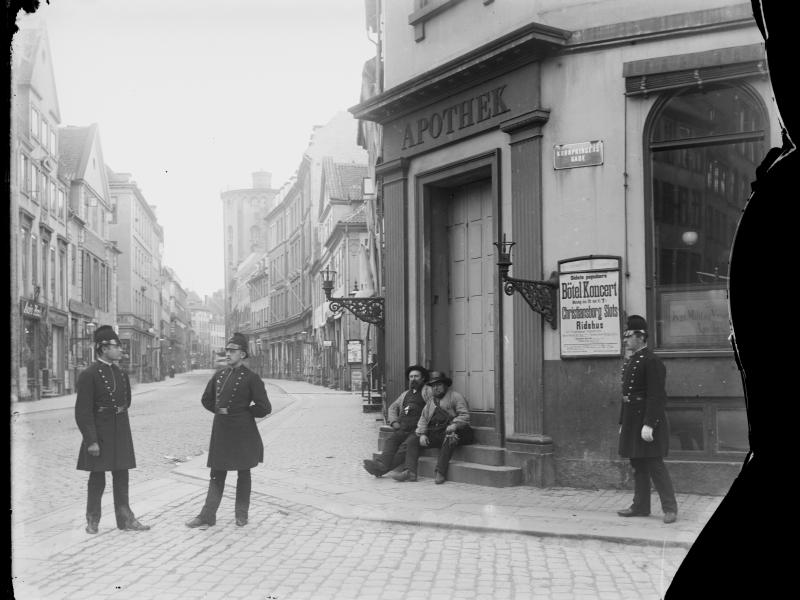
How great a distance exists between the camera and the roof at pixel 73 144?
3637 millimetres

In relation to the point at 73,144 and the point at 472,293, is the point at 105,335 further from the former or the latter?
the point at 472,293

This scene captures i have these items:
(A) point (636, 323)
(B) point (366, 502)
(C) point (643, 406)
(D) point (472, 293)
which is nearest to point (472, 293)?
(D) point (472, 293)

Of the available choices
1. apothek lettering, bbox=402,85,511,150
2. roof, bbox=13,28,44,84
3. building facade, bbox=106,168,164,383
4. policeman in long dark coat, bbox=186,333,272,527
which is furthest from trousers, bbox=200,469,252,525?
apothek lettering, bbox=402,85,511,150

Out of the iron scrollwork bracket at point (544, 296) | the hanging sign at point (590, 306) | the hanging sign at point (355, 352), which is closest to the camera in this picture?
the hanging sign at point (590, 306)

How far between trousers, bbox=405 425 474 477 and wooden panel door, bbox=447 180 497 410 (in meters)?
0.48

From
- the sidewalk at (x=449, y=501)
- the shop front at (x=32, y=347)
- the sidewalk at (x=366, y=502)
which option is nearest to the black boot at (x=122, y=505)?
the sidewalk at (x=366, y=502)

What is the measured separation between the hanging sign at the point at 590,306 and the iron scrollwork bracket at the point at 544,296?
0.05 meters

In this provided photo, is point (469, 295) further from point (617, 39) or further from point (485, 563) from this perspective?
point (485, 563)

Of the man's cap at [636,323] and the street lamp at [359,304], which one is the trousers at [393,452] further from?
the man's cap at [636,323]

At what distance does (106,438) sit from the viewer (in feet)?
17.7

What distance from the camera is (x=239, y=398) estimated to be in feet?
19.5

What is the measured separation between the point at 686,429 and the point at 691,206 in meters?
1.85

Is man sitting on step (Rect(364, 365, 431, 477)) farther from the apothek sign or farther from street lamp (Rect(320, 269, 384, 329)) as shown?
the apothek sign

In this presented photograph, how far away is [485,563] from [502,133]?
4238 millimetres
